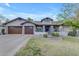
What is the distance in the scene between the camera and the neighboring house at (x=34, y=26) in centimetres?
400

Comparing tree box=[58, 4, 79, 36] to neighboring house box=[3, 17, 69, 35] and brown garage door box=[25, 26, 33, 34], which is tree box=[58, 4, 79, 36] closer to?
neighboring house box=[3, 17, 69, 35]

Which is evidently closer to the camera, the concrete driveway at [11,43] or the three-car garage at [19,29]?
the concrete driveway at [11,43]

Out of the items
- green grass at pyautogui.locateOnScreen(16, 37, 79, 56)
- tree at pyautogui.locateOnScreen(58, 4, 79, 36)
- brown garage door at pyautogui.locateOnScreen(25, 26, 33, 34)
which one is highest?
tree at pyautogui.locateOnScreen(58, 4, 79, 36)

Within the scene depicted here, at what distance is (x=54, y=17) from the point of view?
399 centimetres

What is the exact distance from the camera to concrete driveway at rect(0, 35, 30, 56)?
3941 mm

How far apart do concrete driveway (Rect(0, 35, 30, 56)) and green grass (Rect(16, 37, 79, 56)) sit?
7 centimetres

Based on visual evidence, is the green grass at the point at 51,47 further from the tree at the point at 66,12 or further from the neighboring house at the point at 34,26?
the tree at the point at 66,12

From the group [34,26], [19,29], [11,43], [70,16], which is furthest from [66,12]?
[11,43]

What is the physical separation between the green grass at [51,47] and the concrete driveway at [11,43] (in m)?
0.07

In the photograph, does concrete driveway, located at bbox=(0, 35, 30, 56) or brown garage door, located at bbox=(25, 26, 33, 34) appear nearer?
concrete driveway, located at bbox=(0, 35, 30, 56)

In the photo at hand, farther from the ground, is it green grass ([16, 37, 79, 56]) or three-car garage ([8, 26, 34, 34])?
three-car garage ([8, 26, 34, 34])

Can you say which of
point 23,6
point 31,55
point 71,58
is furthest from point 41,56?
point 23,6

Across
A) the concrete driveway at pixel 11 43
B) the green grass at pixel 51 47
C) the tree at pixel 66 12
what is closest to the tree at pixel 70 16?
the tree at pixel 66 12

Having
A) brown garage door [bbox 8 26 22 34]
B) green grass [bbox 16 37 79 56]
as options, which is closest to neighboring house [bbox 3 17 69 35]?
brown garage door [bbox 8 26 22 34]
